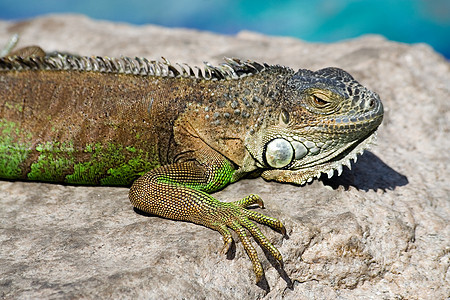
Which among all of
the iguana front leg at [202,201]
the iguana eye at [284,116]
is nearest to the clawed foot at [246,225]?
the iguana front leg at [202,201]

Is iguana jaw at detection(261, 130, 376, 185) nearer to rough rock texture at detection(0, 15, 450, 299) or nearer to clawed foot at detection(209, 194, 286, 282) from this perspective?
rough rock texture at detection(0, 15, 450, 299)

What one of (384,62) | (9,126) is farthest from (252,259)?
(384,62)

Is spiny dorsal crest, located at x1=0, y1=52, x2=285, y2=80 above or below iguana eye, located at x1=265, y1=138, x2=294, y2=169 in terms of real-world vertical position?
above

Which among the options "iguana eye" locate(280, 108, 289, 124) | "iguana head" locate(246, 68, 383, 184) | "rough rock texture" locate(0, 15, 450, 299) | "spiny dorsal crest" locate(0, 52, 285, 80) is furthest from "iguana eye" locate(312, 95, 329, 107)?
A: "rough rock texture" locate(0, 15, 450, 299)

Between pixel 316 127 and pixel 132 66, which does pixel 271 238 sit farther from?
pixel 132 66

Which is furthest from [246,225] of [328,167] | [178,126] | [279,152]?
[178,126]

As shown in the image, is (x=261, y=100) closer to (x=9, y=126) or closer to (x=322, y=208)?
(x=322, y=208)

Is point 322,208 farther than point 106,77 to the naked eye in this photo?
No

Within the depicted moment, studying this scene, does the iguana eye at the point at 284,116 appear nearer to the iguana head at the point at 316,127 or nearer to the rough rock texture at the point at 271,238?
the iguana head at the point at 316,127
